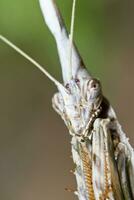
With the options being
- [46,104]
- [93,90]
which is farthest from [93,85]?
[46,104]

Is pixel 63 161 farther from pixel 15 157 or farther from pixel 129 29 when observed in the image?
pixel 129 29

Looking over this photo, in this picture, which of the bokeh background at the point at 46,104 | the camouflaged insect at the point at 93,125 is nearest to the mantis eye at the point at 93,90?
the camouflaged insect at the point at 93,125

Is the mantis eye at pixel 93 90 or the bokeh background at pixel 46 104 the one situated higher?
the bokeh background at pixel 46 104

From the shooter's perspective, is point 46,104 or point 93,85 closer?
point 93,85

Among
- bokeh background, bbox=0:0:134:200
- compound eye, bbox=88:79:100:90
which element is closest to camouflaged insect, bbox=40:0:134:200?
compound eye, bbox=88:79:100:90

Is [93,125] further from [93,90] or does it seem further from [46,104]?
[46,104]

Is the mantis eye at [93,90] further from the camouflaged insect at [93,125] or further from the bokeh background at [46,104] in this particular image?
the bokeh background at [46,104]
